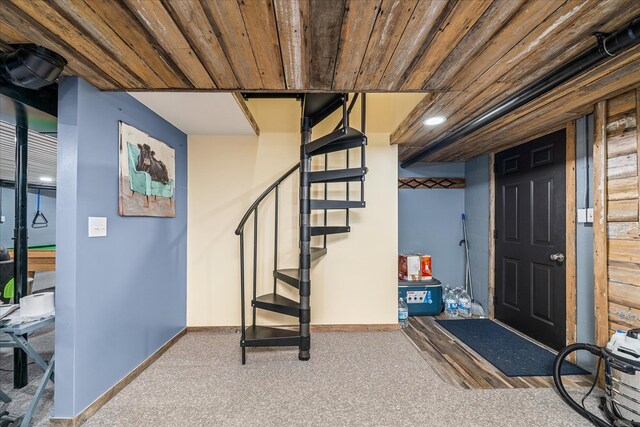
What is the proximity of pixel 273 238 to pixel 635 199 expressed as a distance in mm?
2955

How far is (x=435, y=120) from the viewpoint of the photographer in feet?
7.95

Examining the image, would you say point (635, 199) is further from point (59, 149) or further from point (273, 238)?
point (59, 149)

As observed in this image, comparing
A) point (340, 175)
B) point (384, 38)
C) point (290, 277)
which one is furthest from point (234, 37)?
point (290, 277)

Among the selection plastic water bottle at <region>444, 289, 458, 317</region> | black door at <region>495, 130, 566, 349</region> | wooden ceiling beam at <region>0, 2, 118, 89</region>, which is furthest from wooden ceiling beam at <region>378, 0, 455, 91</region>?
plastic water bottle at <region>444, 289, 458, 317</region>

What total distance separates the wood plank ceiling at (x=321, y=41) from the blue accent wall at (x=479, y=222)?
6.10 feet

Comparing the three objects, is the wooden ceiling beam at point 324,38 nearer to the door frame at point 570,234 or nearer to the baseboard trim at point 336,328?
the door frame at point 570,234

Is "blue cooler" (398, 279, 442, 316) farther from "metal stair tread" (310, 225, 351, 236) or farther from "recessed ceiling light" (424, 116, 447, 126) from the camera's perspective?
"recessed ceiling light" (424, 116, 447, 126)

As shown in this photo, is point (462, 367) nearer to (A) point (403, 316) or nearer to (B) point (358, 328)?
(A) point (403, 316)

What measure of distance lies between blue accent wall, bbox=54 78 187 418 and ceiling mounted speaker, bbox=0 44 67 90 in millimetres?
248

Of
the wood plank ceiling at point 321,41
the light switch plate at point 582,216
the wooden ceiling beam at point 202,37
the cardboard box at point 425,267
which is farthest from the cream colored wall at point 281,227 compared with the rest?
the light switch plate at point 582,216

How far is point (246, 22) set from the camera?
4.06ft

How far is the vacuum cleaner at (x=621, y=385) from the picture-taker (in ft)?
5.19

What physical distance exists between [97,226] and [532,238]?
12.9ft

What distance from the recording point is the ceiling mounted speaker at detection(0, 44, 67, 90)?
1.37 m
